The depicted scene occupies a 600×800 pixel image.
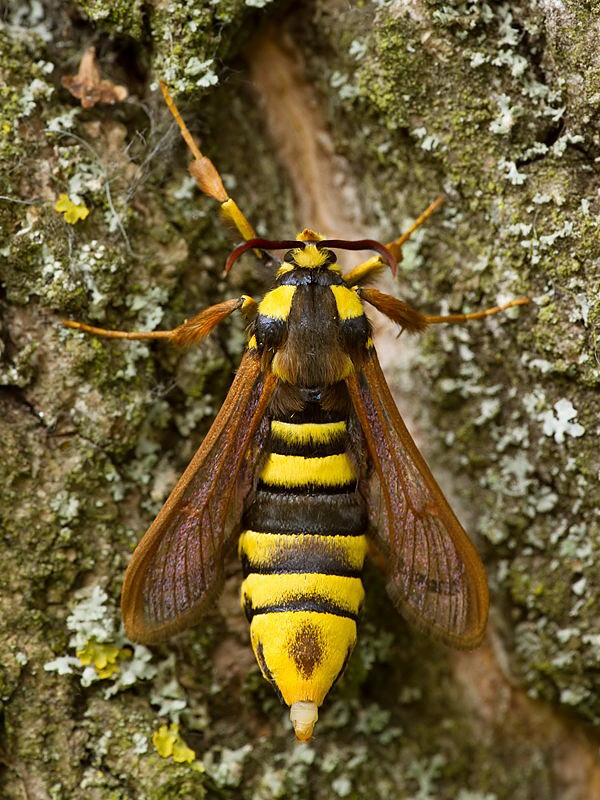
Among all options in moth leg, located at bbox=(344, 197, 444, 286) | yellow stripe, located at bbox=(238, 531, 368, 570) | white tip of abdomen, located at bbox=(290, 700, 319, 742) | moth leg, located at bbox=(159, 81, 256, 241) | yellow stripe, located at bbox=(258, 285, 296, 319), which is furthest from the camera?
moth leg, located at bbox=(344, 197, 444, 286)

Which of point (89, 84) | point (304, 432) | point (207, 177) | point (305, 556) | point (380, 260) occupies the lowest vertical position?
point (305, 556)

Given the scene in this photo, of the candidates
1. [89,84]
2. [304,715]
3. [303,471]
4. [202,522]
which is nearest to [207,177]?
[89,84]

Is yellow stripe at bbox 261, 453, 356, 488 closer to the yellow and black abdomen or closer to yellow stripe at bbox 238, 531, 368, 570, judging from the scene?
the yellow and black abdomen

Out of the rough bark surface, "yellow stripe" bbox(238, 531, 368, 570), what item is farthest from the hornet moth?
the rough bark surface

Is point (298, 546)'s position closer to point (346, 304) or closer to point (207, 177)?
point (346, 304)

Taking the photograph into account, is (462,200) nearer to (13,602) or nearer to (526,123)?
(526,123)

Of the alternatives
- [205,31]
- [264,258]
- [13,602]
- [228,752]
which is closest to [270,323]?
[264,258]
